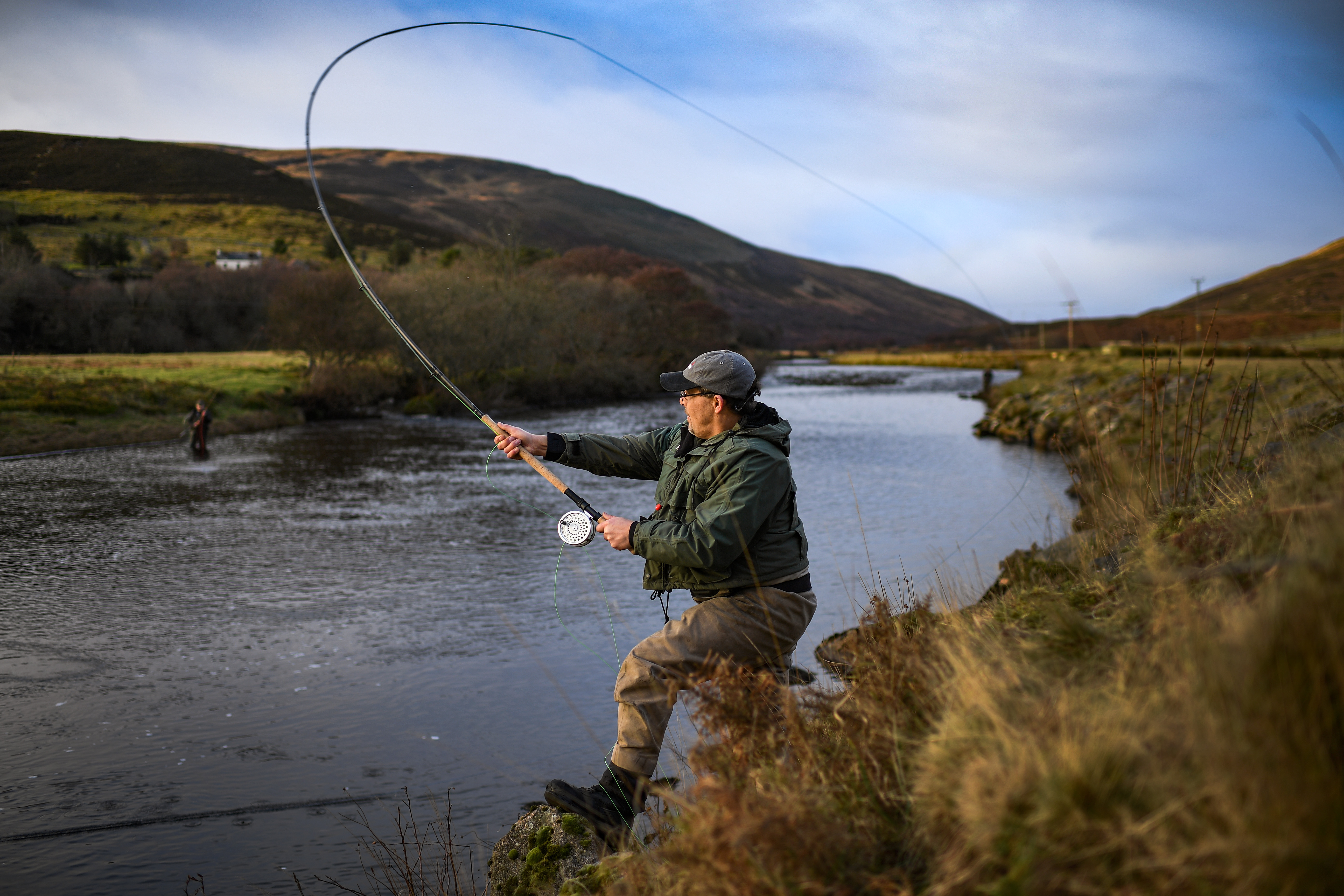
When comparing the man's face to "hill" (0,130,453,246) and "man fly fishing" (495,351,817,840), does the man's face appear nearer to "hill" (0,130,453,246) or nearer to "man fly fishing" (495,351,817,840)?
"man fly fishing" (495,351,817,840)

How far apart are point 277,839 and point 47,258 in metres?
59.1

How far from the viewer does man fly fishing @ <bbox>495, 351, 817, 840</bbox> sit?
140 inches

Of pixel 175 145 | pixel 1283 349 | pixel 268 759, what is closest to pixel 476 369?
pixel 1283 349

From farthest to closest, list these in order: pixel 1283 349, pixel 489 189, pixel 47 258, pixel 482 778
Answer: pixel 489 189, pixel 47 258, pixel 1283 349, pixel 482 778

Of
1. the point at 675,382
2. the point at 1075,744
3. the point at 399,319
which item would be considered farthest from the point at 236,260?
the point at 1075,744

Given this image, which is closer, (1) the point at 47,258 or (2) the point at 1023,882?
(2) the point at 1023,882

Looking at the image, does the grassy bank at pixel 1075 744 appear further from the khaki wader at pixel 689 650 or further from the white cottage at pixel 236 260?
the white cottage at pixel 236 260

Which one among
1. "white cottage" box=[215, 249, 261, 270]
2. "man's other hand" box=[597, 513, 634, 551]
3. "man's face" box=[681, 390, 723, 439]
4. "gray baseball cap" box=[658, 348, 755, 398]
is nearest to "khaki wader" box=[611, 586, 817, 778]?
"man's other hand" box=[597, 513, 634, 551]

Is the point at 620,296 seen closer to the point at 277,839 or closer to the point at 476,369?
the point at 476,369

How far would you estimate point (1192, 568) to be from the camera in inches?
119

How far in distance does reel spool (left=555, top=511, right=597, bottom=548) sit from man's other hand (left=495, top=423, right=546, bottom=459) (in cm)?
37

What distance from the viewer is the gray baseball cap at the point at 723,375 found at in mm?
3781

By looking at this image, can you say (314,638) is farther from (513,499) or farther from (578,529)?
(513,499)

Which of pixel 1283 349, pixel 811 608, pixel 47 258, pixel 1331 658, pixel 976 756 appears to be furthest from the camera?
pixel 47 258
